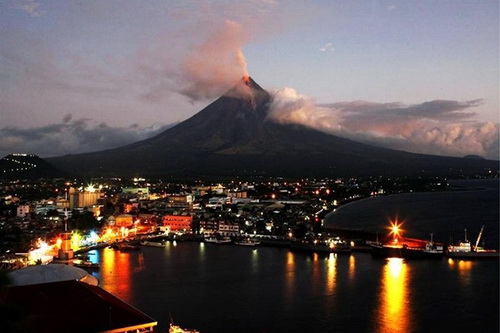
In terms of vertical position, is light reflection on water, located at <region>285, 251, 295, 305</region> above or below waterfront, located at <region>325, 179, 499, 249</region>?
below

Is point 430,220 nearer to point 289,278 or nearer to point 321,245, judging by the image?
point 321,245

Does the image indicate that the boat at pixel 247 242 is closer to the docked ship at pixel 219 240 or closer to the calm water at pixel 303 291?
the docked ship at pixel 219 240

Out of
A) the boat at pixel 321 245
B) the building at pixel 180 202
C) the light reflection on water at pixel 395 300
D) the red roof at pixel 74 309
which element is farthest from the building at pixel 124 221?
the red roof at pixel 74 309

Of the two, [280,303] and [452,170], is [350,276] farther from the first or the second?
[452,170]

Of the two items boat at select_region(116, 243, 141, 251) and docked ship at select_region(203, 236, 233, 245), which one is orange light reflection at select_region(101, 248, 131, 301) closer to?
boat at select_region(116, 243, 141, 251)

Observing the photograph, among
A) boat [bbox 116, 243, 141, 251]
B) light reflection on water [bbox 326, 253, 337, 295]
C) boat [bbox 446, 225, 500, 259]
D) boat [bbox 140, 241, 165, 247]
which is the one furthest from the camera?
boat [bbox 140, 241, 165, 247]

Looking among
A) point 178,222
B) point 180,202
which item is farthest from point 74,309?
point 180,202

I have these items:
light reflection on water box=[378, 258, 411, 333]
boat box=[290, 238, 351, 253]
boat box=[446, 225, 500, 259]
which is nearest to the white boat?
boat box=[290, 238, 351, 253]
